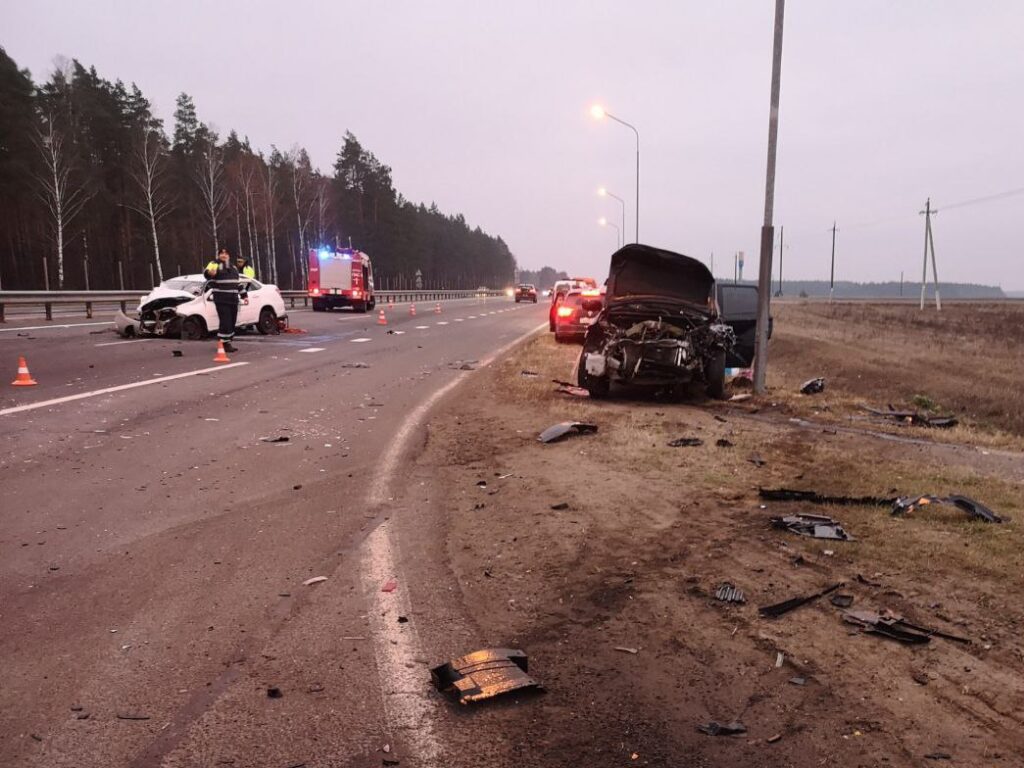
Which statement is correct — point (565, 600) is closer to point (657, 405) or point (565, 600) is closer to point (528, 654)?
point (528, 654)

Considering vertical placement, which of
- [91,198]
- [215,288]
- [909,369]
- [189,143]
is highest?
[189,143]

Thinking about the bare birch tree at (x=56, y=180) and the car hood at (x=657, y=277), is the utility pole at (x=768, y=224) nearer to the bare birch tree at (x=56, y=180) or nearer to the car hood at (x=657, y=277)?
the car hood at (x=657, y=277)

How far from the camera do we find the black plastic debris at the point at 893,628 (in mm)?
3258

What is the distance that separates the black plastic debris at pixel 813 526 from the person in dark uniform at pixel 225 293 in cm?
1342

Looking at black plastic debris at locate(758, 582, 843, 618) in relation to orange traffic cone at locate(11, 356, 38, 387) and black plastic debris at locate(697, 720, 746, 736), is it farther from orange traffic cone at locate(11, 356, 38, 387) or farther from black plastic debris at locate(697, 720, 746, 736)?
orange traffic cone at locate(11, 356, 38, 387)

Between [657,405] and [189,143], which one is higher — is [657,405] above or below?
below

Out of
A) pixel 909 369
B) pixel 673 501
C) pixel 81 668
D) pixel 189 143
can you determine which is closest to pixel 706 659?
pixel 673 501

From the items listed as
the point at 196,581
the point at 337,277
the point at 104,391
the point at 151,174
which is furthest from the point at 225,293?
the point at 151,174

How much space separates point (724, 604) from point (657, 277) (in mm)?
7900

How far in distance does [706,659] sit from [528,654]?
0.81 metres

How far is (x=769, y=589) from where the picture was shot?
151 inches

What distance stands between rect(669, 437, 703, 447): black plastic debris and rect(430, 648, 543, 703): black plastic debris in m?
4.74

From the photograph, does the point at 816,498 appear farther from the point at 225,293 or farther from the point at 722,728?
the point at 225,293

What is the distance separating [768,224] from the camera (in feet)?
37.2
